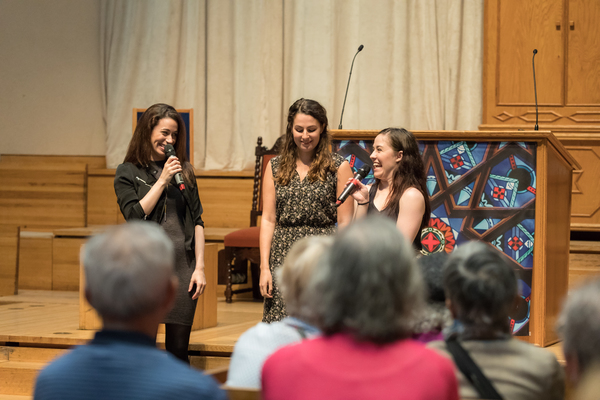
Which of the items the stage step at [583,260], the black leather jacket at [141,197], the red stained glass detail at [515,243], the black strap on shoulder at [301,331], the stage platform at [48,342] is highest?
the black leather jacket at [141,197]

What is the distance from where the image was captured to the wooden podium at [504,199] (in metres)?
3.35

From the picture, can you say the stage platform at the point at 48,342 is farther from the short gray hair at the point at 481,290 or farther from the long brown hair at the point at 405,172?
the short gray hair at the point at 481,290

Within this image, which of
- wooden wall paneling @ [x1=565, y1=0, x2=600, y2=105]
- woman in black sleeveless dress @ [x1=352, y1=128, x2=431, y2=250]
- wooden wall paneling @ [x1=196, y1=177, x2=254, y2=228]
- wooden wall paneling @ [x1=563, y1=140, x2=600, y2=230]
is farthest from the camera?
wooden wall paneling @ [x1=196, y1=177, x2=254, y2=228]

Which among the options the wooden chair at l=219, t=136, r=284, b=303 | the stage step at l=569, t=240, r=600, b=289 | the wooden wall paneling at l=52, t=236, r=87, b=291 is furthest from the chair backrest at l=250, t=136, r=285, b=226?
the stage step at l=569, t=240, r=600, b=289

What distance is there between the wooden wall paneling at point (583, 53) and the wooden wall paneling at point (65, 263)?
4.46 m

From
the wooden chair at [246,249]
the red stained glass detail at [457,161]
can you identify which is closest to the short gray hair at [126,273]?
the red stained glass detail at [457,161]

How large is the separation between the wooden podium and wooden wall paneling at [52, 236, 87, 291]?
10.5 ft

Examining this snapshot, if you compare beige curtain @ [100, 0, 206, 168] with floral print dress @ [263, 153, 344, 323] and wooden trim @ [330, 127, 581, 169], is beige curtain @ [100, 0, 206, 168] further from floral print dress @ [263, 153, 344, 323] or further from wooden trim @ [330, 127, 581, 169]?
floral print dress @ [263, 153, 344, 323]

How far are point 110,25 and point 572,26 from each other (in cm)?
451

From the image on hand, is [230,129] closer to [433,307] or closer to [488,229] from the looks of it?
[488,229]

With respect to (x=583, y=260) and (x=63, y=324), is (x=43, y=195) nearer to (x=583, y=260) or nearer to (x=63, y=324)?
(x=63, y=324)

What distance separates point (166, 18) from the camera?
6781 millimetres

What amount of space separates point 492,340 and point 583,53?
16.5 ft

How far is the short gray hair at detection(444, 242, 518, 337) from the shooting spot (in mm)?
1332
